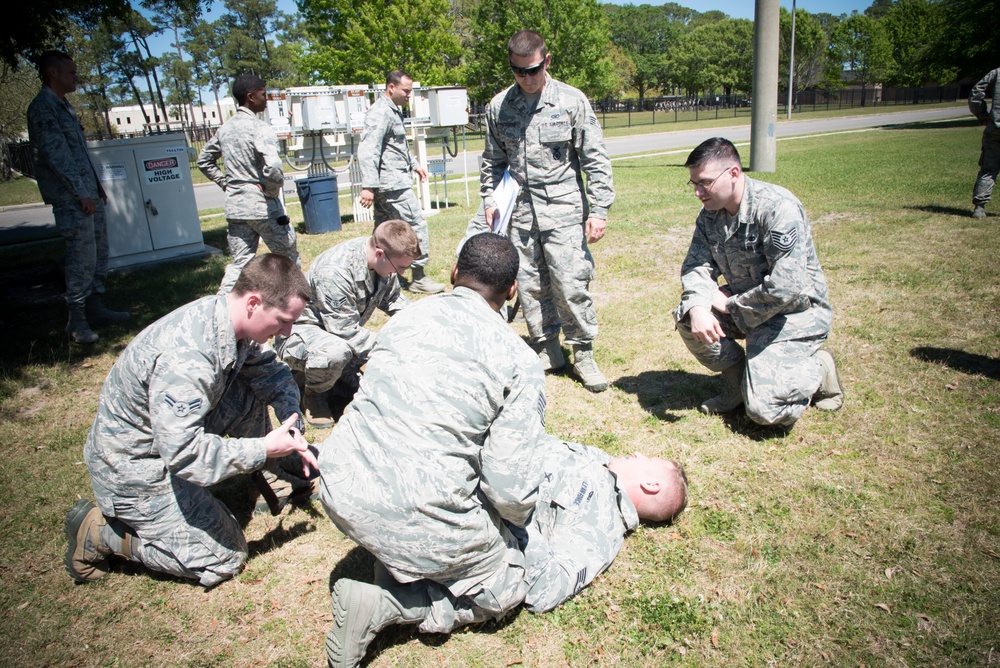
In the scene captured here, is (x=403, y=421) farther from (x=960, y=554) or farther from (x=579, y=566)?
(x=960, y=554)

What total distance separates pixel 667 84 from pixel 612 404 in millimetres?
83033

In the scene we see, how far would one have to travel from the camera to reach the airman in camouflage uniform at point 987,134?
8.56 m

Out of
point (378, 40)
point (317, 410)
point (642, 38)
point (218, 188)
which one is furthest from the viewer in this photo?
point (642, 38)

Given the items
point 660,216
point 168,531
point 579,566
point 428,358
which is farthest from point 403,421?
point 660,216

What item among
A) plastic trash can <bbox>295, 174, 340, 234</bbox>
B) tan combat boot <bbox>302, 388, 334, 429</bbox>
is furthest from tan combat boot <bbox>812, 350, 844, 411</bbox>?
plastic trash can <bbox>295, 174, 340, 234</bbox>

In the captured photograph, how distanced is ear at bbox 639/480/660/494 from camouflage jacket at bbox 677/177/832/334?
1.35 m

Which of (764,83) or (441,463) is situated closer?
(441,463)

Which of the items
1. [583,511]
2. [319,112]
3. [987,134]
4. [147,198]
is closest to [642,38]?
[319,112]

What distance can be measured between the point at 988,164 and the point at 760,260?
748 centimetres

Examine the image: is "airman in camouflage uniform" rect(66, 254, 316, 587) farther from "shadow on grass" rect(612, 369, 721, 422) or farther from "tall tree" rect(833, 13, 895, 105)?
"tall tree" rect(833, 13, 895, 105)

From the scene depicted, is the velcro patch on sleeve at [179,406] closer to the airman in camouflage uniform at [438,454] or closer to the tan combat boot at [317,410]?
the airman in camouflage uniform at [438,454]

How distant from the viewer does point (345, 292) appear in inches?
169

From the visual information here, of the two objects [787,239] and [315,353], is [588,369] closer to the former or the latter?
[787,239]

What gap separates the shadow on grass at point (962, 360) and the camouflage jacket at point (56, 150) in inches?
307
